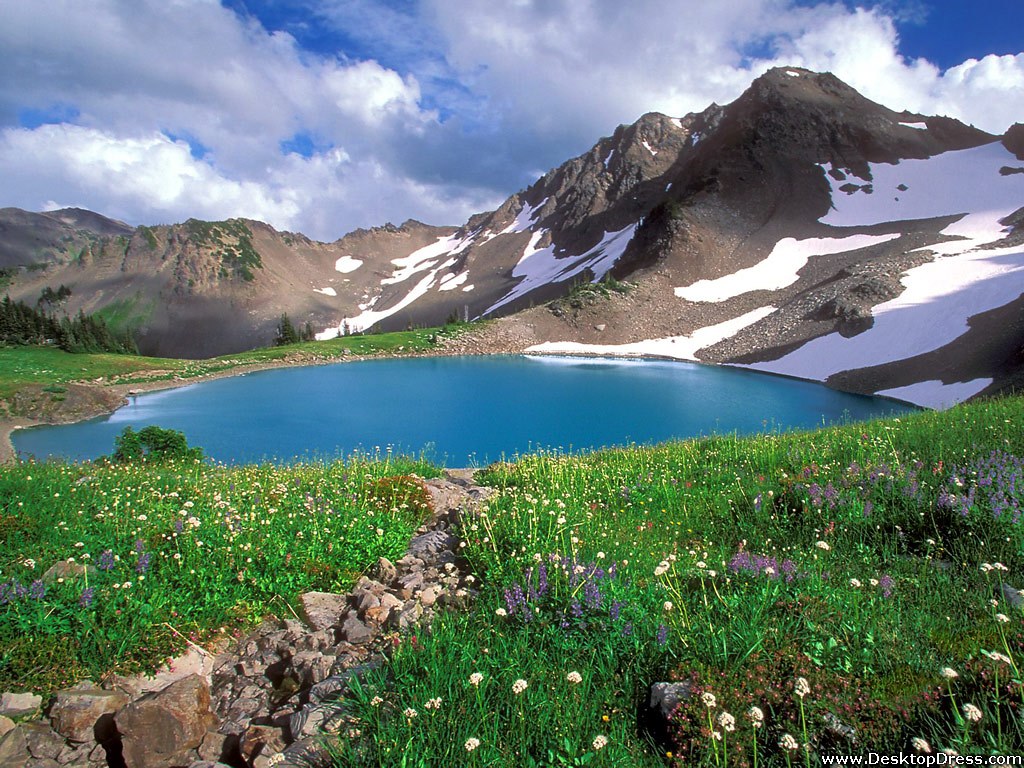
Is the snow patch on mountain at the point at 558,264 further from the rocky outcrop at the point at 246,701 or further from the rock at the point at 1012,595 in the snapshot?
the rocky outcrop at the point at 246,701

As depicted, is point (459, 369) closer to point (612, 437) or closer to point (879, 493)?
point (612, 437)

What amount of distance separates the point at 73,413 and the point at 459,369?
121 ft

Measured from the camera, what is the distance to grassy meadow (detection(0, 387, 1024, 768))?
10.3 ft

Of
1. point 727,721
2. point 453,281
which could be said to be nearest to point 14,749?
point 727,721

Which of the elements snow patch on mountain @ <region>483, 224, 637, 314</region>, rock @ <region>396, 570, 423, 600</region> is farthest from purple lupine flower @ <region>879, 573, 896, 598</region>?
snow patch on mountain @ <region>483, 224, 637, 314</region>

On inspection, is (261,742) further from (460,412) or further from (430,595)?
(460,412)

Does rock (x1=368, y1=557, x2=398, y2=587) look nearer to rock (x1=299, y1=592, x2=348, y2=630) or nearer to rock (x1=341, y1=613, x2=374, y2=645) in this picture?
rock (x1=299, y1=592, x2=348, y2=630)

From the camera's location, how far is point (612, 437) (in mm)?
29812

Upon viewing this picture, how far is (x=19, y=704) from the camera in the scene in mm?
4258

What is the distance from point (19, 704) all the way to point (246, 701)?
5.48 feet

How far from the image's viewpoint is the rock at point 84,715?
162 inches

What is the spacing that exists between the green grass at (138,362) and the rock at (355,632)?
47.4 m

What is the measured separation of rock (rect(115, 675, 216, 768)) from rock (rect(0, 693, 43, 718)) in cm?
87

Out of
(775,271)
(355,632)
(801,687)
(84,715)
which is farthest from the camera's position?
(775,271)
